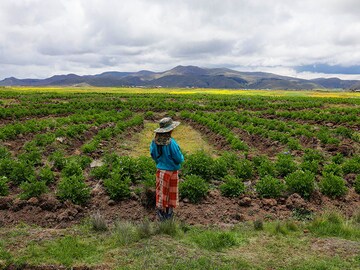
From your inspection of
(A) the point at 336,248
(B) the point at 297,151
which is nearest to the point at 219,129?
(B) the point at 297,151

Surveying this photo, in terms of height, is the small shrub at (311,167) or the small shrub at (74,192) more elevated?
the small shrub at (311,167)

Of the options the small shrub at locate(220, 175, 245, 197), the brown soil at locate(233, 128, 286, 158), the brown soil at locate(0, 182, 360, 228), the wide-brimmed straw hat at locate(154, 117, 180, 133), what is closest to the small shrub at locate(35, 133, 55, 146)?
the brown soil at locate(0, 182, 360, 228)

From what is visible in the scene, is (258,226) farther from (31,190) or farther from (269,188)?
(31,190)

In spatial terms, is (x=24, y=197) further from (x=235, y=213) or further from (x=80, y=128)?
(x=80, y=128)

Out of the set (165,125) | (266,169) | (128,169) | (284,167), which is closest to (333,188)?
(284,167)

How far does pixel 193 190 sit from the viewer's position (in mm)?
10070

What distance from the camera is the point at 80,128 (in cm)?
2034

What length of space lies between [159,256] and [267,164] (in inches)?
272

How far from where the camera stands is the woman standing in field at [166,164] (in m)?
8.13

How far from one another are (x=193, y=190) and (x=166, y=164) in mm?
2093

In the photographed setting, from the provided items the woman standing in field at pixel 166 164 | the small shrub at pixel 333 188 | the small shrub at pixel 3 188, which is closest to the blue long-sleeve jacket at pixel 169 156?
the woman standing in field at pixel 166 164

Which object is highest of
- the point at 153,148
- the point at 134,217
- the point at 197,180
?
the point at 153,148

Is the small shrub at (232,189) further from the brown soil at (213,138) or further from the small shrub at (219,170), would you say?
the brown soil at (213,138)

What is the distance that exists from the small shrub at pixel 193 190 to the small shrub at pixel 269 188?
1.64m
